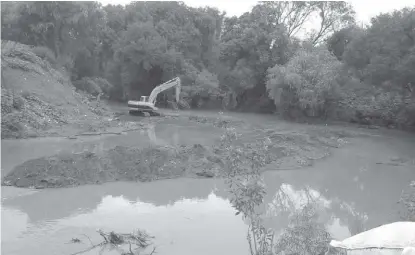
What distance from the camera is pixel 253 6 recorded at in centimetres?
3734

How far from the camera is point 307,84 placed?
26.6 metres

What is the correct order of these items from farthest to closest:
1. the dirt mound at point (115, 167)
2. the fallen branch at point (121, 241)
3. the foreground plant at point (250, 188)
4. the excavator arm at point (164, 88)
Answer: the excavator arm at point (164, 88)
the dirt mound at point (115, 167)
the fallen branch at point (121, 241)
the foreground plant at point (250, 188)

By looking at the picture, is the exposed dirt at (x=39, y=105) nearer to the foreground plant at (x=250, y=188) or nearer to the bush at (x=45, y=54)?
the bush at (x=45, y=54)

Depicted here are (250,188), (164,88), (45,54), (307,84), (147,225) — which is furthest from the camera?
(45,54)

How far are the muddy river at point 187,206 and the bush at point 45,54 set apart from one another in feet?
49.3

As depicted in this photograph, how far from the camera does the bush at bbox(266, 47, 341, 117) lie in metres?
26.3

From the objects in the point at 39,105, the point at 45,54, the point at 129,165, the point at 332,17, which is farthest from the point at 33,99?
the point at 332,17

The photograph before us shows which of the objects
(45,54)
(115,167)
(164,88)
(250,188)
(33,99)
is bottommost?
(115,167)

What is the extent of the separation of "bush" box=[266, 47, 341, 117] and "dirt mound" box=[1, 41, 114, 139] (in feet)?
39.3

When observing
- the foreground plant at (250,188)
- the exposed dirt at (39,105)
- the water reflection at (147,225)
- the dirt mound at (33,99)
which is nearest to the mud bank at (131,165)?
the water reflection at (147,225)

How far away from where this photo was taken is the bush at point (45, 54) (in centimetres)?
3083

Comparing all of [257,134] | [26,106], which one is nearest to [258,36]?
[257,134]

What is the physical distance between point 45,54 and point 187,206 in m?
24.2

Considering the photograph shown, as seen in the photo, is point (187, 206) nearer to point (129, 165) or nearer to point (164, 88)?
point (129, 165)
